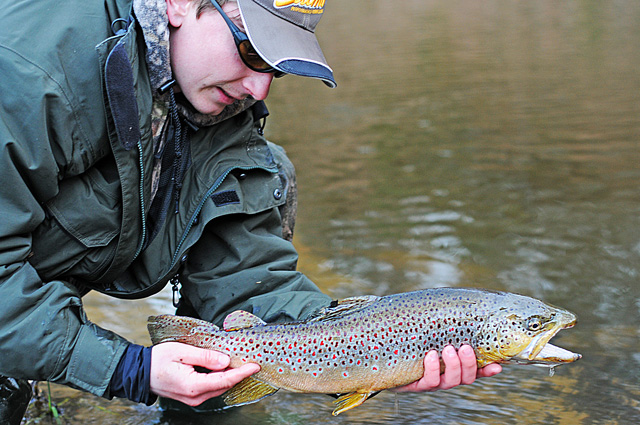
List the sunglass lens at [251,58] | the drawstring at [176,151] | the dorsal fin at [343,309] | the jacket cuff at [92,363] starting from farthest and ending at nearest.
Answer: the drawstring at [176,151], the dorsal fin at [343,309], the sunglass lens at [251,58], the jacket cuff at [92,363]

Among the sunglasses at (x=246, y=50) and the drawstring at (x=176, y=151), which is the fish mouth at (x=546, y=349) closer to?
the sunglasses at (x=246, y=50)

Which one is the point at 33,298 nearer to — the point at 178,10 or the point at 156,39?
the point at 156,39

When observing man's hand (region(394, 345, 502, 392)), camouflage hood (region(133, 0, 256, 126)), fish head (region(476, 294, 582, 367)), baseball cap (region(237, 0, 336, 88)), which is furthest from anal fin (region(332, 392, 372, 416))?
camouflage hood (region(133, 0, 256, 126))

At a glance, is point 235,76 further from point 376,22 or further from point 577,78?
point 376,22

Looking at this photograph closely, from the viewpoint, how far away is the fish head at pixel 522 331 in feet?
9.02

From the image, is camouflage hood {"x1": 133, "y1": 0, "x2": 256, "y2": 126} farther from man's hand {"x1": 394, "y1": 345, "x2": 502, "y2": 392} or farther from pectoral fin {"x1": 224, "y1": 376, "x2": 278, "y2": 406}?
man's hand {"x1": 394, "y1": 345, "x2": 502, "y2": 392}

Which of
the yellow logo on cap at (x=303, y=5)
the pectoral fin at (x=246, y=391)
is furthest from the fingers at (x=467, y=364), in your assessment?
the yellow logo on cap at (x=303, y=5)

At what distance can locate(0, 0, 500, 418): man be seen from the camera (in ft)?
8.11

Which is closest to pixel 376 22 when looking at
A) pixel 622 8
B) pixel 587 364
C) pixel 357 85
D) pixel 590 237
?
pixel 622 8

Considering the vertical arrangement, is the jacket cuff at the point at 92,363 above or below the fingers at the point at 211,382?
above

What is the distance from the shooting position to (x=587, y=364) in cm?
427

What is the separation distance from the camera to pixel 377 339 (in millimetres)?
2799

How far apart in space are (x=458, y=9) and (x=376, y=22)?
126 inches

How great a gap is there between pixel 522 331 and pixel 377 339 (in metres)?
0.55
